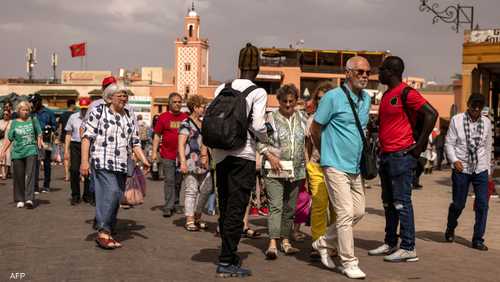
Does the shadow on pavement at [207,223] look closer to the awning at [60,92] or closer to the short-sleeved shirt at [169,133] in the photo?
the short-sleeved shirt at [169,133]

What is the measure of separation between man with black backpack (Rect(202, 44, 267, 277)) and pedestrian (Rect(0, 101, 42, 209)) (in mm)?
6053

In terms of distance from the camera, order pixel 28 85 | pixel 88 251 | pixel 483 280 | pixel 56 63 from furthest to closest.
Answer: pixel 56 63
pixel 28 85
pixel 88 251
pixel 483 280

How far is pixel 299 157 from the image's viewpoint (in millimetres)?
8211

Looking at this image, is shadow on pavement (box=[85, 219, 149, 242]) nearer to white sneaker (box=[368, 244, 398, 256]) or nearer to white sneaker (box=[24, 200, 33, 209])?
white sneaker (box=[24, 200, 33, 209])

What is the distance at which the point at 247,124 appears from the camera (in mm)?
6758

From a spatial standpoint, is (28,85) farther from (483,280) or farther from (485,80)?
(483,280)

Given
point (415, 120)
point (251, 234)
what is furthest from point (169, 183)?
point (415, 120)

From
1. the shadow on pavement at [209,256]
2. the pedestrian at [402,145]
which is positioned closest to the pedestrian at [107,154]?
the shadow on pavement at [209,256]

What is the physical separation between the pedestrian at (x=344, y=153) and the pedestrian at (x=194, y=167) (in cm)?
293

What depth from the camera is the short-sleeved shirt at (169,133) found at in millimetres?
11742

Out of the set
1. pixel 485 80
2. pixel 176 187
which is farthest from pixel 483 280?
pixel 485 80

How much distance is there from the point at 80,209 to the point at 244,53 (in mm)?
5702

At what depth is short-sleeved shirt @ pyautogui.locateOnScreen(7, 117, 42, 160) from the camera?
12141 mm

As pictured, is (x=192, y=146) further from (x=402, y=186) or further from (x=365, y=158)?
(x=365, y=158)
